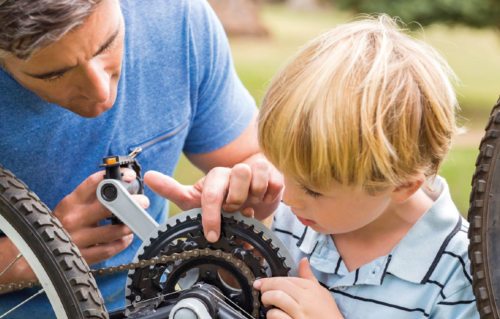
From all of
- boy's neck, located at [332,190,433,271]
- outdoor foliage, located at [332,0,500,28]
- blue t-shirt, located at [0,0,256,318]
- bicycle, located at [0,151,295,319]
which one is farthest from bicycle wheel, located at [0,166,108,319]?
outdoor foliage, located at [332,0,500,28]

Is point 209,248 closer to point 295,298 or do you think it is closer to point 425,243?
point 295,298

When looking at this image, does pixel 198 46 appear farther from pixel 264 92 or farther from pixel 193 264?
pixel 193 264

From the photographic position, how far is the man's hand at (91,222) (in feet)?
4.91

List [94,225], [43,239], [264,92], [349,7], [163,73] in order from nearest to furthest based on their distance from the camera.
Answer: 1. [43,239]
2. [264,92]
3. [94,225]
4. [163,73]
5. [349,7]

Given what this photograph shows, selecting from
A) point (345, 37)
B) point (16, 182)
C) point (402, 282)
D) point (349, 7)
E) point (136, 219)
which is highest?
point (345, 37)

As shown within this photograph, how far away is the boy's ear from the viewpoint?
1348 millimetres

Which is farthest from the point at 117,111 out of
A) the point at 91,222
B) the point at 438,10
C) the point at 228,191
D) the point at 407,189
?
the point at 438,10

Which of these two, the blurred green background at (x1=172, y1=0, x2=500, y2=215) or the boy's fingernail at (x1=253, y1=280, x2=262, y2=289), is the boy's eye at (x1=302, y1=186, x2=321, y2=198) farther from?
the blurred green background at (x1=172, y1=0, x2=500, y2=215)

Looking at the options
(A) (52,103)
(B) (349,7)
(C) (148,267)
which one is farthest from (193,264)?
(B) (349,7)

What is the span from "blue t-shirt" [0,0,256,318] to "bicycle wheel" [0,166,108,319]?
0.32m

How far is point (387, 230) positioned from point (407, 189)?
0.36 ft

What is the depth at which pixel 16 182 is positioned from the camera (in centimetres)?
133

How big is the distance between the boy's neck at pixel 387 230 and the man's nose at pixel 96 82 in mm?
493

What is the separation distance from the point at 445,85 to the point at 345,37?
0.18 meters
